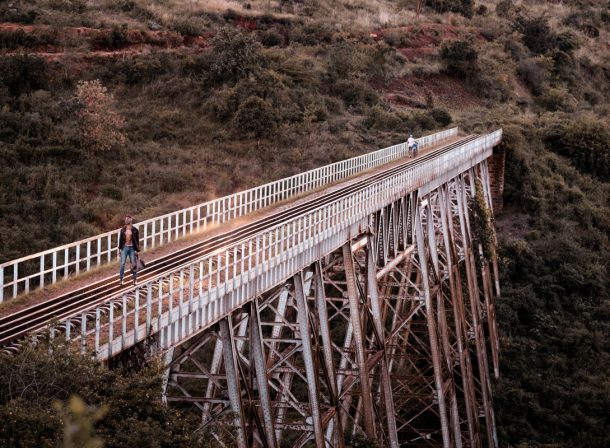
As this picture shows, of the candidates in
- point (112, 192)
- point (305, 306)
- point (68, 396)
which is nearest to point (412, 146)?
point (112, 192)

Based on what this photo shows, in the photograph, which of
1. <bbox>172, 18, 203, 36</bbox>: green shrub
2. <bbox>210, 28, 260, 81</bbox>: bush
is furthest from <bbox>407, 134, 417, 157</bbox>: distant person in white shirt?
<bbox>172, 18, 203, 36</bbox>: green shrub

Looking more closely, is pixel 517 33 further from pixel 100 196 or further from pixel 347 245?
pixel 347 245

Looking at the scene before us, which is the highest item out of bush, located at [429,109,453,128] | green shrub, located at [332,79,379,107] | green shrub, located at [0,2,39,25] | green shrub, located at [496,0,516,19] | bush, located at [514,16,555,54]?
green shrub, located at [0,2,39,25]

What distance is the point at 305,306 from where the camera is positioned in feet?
57.7

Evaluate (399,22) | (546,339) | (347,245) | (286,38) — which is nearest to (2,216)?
(347,245)

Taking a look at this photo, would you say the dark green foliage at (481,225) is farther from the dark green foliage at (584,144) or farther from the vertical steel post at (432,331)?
the dark green foliage at (584,144)

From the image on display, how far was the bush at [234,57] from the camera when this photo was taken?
196 feet

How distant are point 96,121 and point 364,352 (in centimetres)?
3163

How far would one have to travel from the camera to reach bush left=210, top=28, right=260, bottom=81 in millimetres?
59688

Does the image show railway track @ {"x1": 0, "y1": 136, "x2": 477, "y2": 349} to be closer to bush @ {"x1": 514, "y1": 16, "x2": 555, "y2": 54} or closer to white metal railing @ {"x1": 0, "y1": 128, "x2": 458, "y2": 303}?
white metal railing @ {"x1": 0, "y1": 128, "x2": 458, "y2": 303}

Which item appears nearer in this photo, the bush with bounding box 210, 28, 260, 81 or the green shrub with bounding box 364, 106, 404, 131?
the bush with bounding box 210, 28, 260, 81

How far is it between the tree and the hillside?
0.12 meters

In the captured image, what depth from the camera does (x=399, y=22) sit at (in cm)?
8988

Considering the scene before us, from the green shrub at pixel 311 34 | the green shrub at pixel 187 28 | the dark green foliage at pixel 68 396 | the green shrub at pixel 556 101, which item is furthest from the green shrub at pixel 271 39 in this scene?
A: the dark green foliage at pixel 68 396
